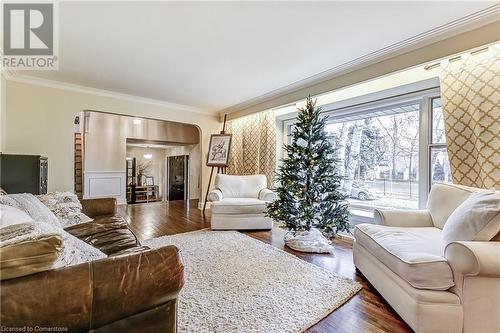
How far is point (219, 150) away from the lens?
551cm

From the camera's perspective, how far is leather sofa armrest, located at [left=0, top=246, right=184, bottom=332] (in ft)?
2.46

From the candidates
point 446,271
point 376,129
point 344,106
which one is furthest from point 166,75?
point 446,271

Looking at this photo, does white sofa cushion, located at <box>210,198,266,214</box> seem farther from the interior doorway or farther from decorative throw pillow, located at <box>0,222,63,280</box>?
the interior doorway

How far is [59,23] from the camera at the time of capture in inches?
93.2

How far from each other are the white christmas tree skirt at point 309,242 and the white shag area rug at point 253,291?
0.33 meters

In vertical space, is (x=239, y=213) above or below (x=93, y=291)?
below

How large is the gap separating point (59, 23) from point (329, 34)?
2.70 metres

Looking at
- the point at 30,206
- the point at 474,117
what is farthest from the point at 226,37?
the point at 474,117

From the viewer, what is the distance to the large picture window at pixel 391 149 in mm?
2920

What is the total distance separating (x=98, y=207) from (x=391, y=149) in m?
3.83

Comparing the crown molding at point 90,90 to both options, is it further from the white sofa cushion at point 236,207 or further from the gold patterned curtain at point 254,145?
the white sofa cushion at point 236,207

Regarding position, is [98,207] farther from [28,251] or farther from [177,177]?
[177,177]

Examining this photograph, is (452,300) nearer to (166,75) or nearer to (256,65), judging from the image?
(256,65)

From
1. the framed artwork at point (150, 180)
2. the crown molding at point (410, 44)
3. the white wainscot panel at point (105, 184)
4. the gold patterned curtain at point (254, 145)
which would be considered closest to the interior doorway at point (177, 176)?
the framed artwork at point (150, 180)
